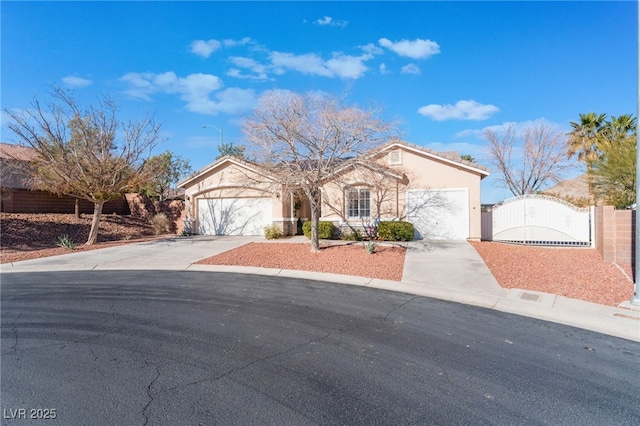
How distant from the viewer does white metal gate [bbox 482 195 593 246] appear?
15.2 meters

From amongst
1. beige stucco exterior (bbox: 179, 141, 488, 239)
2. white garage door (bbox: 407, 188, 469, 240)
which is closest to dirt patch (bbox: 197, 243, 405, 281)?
beige stucco exterior (bbox: 179, 141, 488, 239)

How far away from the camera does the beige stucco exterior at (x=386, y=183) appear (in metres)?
16.2

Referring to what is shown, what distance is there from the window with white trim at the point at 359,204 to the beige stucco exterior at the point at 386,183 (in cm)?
23

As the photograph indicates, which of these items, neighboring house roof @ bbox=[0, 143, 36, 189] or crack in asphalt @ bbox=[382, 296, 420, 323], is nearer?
crack in asphalt @ bbox=[382, 296, 420, 323]

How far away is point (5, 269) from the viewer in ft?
38.0

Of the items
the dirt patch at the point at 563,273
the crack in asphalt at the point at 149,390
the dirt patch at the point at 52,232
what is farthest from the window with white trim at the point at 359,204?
the crack in asphalt at the point at 149,390

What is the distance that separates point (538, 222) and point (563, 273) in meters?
6.77

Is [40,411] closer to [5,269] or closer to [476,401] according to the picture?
[476,401]

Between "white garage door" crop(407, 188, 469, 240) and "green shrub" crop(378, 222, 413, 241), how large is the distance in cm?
125

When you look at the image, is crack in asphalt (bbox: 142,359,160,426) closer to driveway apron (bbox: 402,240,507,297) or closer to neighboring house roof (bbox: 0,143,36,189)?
driveway apron (bbox: 402,240,507,297)

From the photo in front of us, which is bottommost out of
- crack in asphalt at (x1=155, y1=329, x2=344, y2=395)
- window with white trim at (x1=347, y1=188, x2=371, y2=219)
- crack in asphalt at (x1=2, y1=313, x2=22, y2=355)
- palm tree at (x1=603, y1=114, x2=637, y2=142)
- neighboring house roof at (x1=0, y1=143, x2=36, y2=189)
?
crack in asphalt at (x1=155, y1=329, x2=344, y2=395)

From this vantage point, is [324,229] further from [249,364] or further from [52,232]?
[52,232]

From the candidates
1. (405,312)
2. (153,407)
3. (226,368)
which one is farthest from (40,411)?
(405,312)

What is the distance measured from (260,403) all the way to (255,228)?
16276mm
